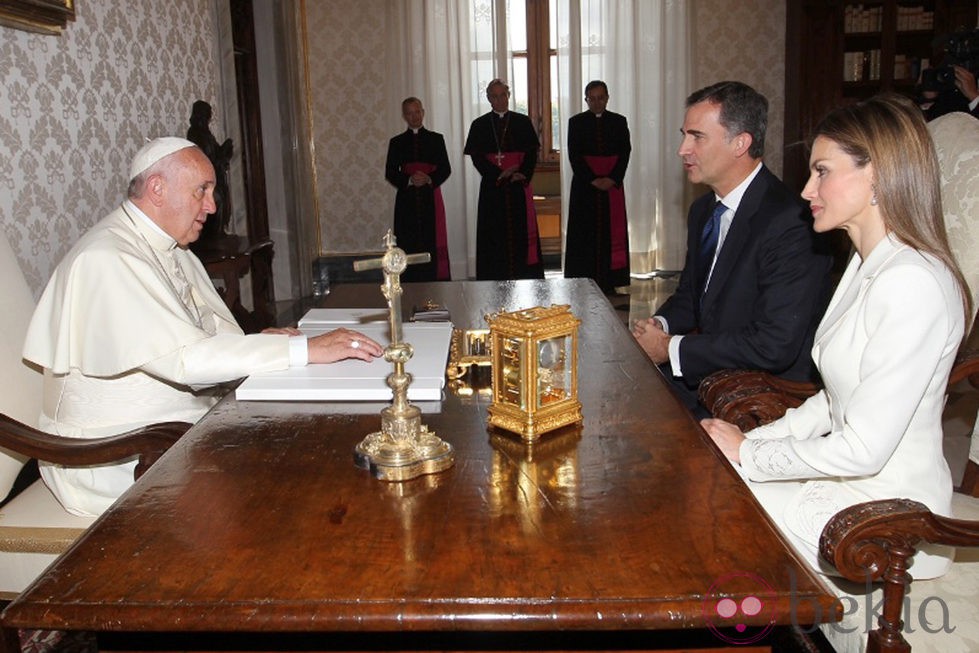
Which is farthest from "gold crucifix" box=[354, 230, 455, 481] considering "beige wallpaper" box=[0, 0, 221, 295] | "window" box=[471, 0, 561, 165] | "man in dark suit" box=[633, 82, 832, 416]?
"window" box=[471, 0, 561, 165]

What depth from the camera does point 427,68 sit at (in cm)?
978

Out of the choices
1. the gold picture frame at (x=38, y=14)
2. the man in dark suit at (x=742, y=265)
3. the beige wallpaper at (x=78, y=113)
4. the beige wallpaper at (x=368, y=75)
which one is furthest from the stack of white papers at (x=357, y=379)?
the beige wallpaper at (x=368, y=75)

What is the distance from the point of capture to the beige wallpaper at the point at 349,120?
9812 millimetres

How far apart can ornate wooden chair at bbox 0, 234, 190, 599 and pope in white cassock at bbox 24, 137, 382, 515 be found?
3.2 inches

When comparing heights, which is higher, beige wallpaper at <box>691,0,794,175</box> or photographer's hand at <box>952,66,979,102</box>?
beige wallpaper at <box>691,0,794,175</box>

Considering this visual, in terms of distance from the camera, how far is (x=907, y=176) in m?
1.87

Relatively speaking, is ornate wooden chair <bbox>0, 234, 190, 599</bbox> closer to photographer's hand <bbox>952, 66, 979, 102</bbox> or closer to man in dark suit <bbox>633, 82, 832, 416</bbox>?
man in dark suit <bbox>633, 82, 832, 416</bbox>

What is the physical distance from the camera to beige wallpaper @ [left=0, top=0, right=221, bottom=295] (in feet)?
10.6

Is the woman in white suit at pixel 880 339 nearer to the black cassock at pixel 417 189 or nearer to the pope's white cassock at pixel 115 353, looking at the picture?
the pope's white cassock at pixel 115 353

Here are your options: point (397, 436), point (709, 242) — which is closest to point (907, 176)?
point (397, 436)

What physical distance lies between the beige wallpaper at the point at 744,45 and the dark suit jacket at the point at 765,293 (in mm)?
7257

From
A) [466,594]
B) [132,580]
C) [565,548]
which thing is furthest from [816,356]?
[132,580]

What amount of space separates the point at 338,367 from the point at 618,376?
70 cm

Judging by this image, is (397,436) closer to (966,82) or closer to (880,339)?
(880,339)
